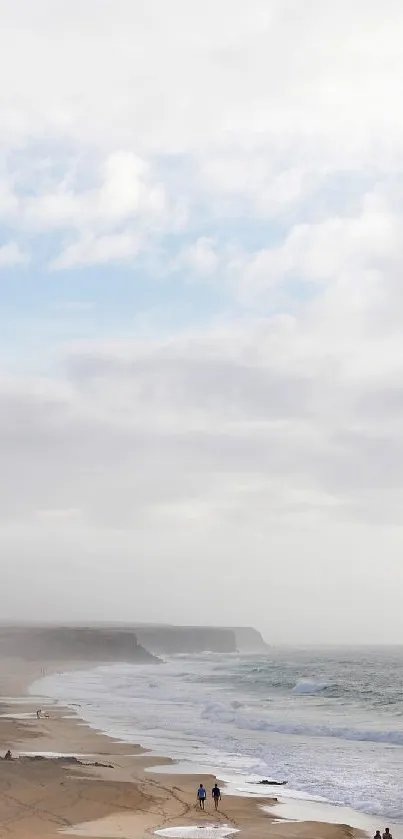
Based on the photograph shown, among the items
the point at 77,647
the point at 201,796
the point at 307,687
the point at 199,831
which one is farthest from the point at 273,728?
the point at 77,647

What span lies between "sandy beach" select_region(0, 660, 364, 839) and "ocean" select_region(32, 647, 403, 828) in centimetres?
241

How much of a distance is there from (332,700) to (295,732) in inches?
801

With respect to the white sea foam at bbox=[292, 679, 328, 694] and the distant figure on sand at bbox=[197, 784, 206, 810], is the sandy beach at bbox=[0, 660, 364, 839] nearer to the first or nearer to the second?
the distant figure on sand at bbox=[197, 784, 206, 810]

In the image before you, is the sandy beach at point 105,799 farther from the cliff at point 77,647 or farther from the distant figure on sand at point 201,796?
the cliff at point 77,647

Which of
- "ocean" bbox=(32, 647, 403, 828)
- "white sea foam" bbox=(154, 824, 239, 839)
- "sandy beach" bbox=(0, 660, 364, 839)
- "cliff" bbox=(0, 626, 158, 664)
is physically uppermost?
"white sea foam" bbox=(154, 824, 239, 839)

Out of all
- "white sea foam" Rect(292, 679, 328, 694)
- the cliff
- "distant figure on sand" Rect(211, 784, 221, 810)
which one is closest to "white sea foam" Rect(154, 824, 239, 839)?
"distant figure on sand" Rect(211, 784, 221, 810)

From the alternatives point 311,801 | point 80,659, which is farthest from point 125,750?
point 80,659

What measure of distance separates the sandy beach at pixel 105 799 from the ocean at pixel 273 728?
95.0 inches

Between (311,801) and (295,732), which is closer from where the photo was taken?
(311,801)

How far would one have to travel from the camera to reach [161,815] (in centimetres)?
2291

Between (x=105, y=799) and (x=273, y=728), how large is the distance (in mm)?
20219

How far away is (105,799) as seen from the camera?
80.6ft

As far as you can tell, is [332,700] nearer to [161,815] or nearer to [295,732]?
[295,732]

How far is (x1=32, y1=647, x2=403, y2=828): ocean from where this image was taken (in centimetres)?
2809
